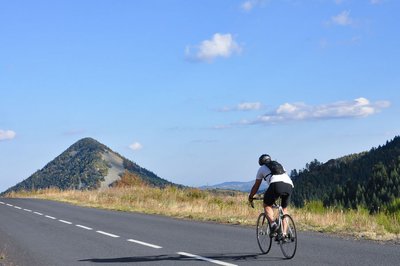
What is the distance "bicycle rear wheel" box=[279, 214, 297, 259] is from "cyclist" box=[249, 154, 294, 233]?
0.73 feet

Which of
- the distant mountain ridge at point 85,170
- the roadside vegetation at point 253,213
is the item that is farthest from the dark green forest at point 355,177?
the roadside vegetation at point 253,213

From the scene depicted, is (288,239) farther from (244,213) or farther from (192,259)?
(244,213)

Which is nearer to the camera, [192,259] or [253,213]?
[192,259]

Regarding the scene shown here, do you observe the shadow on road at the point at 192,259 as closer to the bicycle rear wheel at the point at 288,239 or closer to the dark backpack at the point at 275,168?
the bicycle rear wheel at the point at 288,239

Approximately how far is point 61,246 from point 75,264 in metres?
3.07

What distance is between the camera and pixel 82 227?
1820cm

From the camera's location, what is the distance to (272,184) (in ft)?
33.6

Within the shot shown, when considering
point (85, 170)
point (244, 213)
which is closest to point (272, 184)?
point (244, 213)

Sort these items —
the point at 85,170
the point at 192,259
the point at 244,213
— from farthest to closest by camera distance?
the point at 85,170
the point at 244,213
the point at 192,259

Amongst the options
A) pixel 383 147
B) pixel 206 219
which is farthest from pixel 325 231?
pixel 383 147

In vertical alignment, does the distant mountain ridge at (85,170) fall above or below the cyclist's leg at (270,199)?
above

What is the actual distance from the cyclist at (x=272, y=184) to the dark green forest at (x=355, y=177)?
84312 millimetres

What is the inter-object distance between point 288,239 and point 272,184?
1.04m

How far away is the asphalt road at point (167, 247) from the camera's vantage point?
10195 millimetres
